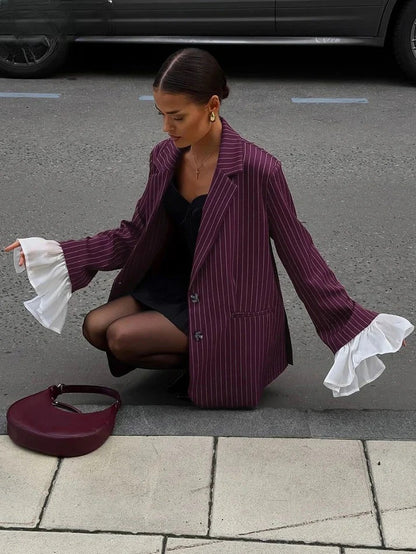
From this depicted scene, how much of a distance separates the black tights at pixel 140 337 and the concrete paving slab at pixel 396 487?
0.77 m

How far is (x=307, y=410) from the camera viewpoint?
12.9ft

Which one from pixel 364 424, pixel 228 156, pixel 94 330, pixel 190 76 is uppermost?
pixel 190 76

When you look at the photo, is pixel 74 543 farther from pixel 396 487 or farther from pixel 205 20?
Result: pixel 205 20

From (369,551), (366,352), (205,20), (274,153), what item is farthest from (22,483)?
(205,20)

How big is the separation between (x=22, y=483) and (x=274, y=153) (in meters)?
4.14

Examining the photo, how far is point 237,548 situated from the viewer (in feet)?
10.3

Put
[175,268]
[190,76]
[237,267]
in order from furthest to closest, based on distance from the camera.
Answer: [175,268]
[237,267]
[190,76]

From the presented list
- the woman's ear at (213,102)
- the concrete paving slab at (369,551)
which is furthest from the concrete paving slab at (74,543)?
the woman's ear at (213,102)

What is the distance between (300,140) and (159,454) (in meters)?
4.22

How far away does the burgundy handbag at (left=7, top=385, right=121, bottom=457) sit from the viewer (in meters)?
3.57

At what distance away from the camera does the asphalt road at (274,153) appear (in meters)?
4.46

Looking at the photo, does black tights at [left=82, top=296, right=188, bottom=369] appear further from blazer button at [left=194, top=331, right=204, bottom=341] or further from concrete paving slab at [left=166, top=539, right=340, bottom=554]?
concrete paving slab at [left=166, top=539, right=340, bottom=554]

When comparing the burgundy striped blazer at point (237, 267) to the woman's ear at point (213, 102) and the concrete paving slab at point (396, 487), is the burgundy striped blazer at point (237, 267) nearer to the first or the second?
the woman's ear at point (213, 102)

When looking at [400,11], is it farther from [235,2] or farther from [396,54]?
[235,2]
